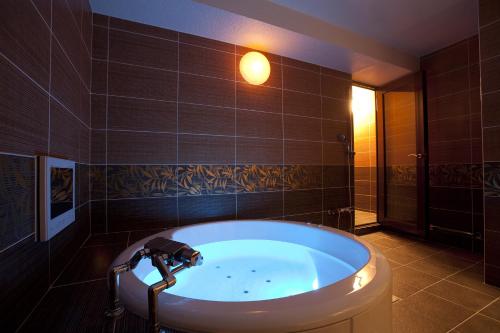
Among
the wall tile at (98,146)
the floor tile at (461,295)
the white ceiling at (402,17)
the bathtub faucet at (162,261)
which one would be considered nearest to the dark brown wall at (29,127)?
the bathtub faucet at (162,261)

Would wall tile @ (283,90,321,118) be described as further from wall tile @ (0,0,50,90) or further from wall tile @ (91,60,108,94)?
wall tile @ (0,0,50,90)

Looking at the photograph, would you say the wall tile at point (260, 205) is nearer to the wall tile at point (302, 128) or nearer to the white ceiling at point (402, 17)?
the wall tile at point (302, 128)

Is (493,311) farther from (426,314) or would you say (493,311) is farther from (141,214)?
(141,214)

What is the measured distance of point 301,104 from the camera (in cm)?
218

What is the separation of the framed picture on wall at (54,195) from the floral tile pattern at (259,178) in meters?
1.15

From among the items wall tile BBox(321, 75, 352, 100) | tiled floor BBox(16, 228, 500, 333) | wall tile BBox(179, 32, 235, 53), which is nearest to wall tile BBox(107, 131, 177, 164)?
tiled floor BBox(16, 228, 500, 333)

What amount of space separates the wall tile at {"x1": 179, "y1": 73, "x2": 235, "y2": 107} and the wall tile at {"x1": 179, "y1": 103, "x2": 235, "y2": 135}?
50mm

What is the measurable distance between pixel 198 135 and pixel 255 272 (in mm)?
1110

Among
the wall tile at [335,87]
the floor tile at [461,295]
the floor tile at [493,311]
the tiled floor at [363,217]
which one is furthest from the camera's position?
the tiled floor at [363,217]

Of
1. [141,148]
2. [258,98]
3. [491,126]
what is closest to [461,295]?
[491,126]

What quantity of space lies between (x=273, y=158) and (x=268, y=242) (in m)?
0.78

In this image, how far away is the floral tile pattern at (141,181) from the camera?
1496 millimetres

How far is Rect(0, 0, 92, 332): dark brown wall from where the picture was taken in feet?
1.86

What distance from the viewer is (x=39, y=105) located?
75 cm
